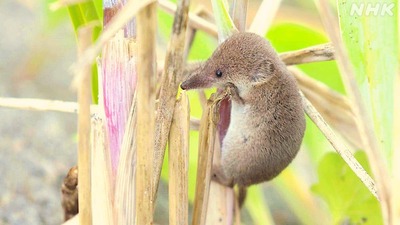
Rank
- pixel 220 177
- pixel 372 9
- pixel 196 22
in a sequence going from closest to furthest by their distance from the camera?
pixel 372 9 < pixel 220 177 < pixel 196 22

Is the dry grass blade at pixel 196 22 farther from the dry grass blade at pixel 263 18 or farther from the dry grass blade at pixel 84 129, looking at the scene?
the dry grass blade at pixel 84 129

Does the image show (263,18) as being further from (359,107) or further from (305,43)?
(359,107)

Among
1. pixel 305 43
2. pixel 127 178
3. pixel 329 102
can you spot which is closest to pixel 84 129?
pixel 127 178

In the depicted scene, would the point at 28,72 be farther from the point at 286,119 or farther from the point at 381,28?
the point at 381,28

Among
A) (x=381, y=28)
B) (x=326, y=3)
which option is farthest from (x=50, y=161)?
(x=326, y=3)

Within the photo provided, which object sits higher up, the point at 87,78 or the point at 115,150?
the point at 87,78
